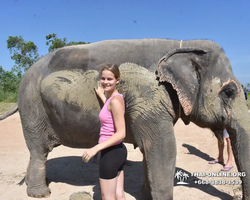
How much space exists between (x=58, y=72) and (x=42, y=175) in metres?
1.61

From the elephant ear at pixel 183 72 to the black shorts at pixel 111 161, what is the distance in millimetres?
937

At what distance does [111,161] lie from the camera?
7.18 feet

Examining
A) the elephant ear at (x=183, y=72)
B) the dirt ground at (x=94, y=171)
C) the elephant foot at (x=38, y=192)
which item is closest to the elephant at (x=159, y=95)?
the elephant ear at (x=183, y=72)

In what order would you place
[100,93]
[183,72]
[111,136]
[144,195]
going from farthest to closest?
1. [144,195]
2. [100,93]
3. [183,72]
4. [111,136]

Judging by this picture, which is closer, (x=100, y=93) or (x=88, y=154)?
(x=88, y=154)

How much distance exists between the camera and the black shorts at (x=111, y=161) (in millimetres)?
2176

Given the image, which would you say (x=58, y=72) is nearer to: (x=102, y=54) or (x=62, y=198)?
(x=102, y=54)

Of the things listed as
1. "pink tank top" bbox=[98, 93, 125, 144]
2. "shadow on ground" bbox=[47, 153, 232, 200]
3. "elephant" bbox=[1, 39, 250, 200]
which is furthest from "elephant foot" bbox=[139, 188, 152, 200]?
"pink tank top" bbox=[98, 93, 125, 144]

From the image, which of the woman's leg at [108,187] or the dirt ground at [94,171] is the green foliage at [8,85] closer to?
the dirt ground at [94,171]

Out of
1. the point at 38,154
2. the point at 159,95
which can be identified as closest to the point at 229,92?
the point at 159,95

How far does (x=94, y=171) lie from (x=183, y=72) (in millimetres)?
2967

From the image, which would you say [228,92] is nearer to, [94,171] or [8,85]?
[94,171]

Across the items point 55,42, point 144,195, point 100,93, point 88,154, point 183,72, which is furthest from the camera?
point 55,42

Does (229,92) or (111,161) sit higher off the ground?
(229,92)
